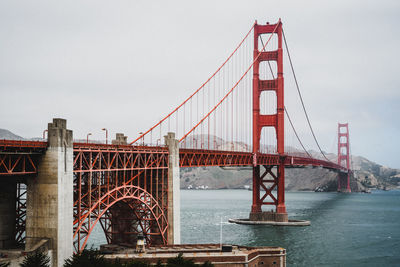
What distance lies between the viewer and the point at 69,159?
101 feet

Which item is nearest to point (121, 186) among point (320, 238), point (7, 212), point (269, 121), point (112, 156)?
point (112, 156)

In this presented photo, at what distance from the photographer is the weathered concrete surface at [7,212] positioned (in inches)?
1266

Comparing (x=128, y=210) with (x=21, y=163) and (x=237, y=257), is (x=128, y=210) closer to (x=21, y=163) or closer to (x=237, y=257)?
(x=237, y=257)

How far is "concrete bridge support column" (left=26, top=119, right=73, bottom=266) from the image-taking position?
96.9 feet

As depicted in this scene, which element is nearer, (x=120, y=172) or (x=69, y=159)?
(x=69, y=159)

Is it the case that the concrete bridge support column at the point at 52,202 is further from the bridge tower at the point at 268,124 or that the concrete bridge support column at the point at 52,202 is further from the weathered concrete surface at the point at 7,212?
the bridge tower at the point at 268,124

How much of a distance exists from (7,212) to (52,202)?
4.95m

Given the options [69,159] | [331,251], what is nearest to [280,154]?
[331,251]

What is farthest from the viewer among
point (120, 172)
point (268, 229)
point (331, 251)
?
point (268, 229)

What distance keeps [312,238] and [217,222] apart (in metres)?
20.7

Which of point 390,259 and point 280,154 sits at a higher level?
point 280,154

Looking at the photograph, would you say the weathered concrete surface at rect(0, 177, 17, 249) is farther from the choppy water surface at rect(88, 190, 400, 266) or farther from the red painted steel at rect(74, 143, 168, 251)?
the choppy water surface at rect(88, 190, 400, 266)

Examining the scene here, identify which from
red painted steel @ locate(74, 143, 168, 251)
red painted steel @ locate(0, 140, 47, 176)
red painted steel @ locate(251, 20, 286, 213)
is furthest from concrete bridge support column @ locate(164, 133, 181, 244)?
red painted steel @ locate(251, 20, 286, 213)

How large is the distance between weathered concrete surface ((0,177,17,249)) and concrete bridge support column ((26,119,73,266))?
3.04 m
